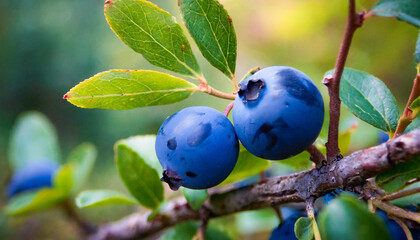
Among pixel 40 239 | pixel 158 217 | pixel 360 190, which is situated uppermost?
pixel 360 190

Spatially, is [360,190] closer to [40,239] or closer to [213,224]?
[213,224]

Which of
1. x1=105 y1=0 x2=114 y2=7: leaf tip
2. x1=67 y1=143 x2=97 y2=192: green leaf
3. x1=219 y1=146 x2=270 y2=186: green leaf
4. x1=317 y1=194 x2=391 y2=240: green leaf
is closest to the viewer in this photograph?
x1=317 y1=194 x2=391 y2=240: green leaf

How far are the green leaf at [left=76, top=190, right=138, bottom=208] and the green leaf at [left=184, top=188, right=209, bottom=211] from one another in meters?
0.24

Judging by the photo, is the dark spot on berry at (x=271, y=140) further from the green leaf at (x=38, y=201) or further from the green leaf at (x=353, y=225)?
the green leaf at (x=38, y=201)

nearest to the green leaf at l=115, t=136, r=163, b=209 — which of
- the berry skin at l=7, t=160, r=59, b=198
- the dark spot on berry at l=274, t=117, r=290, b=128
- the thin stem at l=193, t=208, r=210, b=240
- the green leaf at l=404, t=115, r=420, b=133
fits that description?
the thin stem at l=193, t=208, r=210, b=240

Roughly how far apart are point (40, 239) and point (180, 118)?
2133 millimetres

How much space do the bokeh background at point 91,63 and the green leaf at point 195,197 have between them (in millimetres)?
1361

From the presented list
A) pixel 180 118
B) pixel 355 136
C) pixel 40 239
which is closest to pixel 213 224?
pixel 180 118

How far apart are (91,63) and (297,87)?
2.11m

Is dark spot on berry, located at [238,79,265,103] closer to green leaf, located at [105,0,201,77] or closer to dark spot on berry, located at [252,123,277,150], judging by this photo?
dark spot on berry, located at [252,123,277,150]

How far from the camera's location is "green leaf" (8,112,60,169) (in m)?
1.77

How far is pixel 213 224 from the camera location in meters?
1.07

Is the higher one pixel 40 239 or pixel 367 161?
pixel 367 161

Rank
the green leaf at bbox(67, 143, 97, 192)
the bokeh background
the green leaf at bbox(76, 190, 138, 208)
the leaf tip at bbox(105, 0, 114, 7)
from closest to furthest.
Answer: the leaf tip at bbox(105, 0, 114, 7) → the green leaf at bbox(76, 190, 138, 208) → the green leaf at bbox(67, 143, 97, 192) → the bokeh background
